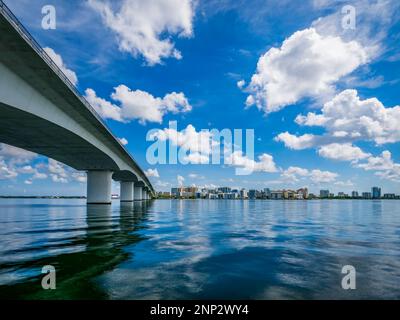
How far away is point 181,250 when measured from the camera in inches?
545

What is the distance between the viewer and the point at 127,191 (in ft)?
362

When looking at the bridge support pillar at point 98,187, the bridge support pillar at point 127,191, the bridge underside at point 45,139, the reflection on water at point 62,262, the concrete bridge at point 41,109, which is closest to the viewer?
the reflection on water at point 62,262

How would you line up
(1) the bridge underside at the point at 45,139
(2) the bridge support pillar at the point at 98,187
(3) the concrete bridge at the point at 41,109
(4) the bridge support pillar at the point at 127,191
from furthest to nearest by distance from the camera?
1. (4) the bridge support pillar at the point at 127,191
2. (2) the bridge support pillar at the point at 98,187
3. (1) the bridge underside at the point at 45,139
4. (3) the concrete bridge at the point at 41,109

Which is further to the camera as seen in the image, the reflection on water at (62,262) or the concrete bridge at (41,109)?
the concrete bridge at (41,109)

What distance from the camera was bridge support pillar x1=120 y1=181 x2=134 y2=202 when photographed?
4262 inches

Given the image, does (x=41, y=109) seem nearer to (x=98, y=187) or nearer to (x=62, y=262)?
(x=62, y=262)

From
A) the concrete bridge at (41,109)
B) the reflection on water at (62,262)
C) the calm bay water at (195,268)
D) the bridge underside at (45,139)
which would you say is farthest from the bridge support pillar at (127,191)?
the calm bay water at (195,268)

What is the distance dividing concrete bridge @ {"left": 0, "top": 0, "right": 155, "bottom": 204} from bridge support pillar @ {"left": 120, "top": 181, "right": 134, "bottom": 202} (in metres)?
51.1

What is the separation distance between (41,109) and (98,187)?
4472cm

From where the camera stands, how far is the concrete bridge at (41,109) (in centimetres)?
1877

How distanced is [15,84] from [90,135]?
72.7ft

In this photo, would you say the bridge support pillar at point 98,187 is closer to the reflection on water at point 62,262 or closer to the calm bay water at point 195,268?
the reflection on water at point 62,262

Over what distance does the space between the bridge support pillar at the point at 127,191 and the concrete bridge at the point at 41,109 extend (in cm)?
5112
